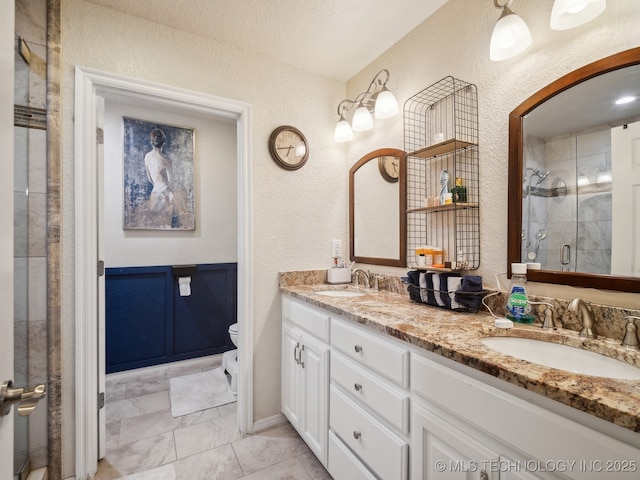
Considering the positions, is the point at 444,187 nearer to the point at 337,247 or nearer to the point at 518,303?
the point at 518,303

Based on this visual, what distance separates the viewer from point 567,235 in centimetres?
Result: 114

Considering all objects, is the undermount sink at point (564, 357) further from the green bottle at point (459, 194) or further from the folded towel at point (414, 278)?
the green bottle at point (459, 194)

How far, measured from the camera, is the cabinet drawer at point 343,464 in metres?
1.24

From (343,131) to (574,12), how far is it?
4.28ft

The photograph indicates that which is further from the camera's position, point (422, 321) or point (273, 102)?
point (273, 102)

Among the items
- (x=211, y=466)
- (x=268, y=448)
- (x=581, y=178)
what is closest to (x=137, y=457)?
(x=211, y=466)

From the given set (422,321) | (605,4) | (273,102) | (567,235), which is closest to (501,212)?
(567,235)

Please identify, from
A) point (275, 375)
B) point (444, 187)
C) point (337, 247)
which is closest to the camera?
point (444, 187)

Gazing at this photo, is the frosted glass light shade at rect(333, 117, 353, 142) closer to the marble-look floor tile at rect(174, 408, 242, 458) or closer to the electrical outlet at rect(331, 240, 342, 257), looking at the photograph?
the electrical outlet at rect(331, 240, 342, 257)

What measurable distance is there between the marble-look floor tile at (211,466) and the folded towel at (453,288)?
1.39 m

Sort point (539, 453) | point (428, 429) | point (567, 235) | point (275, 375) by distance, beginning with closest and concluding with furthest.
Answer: point (539, 453), point (428, 429), point (567, 235), point (275, 375)

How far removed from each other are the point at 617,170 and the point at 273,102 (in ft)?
5.98

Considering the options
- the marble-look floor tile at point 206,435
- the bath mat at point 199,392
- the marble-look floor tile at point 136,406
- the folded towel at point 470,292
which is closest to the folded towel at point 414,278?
the folded towel at point 470,292

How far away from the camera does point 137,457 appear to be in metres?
1.72
